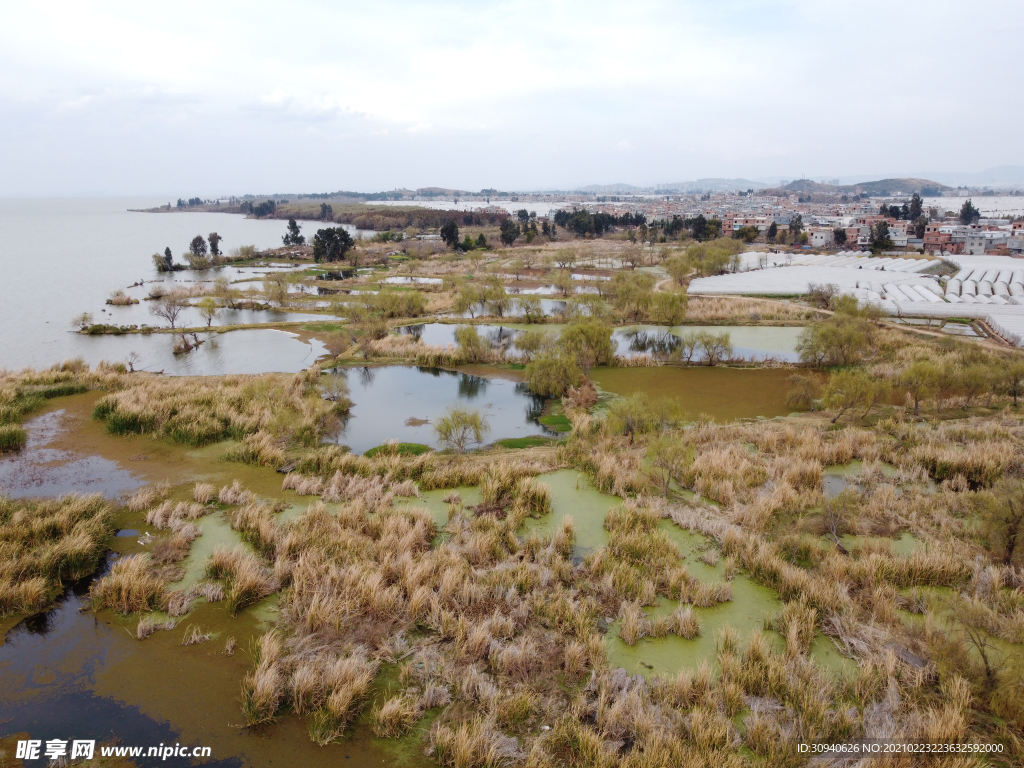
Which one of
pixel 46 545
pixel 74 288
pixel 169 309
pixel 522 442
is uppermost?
pixel 74 288

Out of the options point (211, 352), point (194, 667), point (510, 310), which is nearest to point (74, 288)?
point (211, 352)

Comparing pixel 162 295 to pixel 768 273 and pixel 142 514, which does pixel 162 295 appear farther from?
pixel 768 273

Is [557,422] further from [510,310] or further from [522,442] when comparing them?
[510,310]

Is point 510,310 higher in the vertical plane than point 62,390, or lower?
higher

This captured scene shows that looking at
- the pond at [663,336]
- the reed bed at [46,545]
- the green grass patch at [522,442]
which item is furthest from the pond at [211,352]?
the reed bed at [46,545]

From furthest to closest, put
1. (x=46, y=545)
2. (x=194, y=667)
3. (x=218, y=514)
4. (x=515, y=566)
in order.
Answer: (x=218, y=514) → (x=515, y=566) → (x=46, y=545) → (x=194, y=667)

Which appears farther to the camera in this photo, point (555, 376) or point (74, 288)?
point (74, 288)

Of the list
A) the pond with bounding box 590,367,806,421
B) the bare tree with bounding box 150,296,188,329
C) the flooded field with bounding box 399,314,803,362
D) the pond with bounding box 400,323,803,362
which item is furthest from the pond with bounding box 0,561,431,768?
the bare tree with bounding box 150,296,188,329

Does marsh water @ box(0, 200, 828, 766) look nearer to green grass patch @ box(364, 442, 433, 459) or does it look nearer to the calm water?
the calm water
